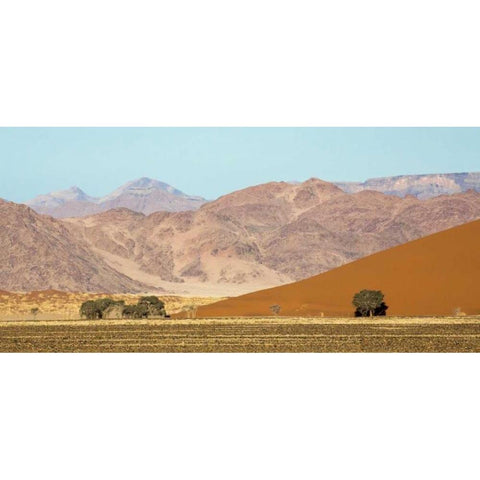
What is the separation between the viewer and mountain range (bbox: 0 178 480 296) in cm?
11750

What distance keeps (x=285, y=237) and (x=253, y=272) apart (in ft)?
59.7

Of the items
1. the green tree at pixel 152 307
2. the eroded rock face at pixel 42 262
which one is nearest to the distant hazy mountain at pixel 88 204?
the eroded rock face at pixel 42 262

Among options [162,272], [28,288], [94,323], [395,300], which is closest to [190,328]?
[94,323]

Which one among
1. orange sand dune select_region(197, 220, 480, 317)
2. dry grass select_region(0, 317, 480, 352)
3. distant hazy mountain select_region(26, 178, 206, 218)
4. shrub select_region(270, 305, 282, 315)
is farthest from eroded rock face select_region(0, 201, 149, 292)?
dry grass select_region(0, 317, 480, 352)

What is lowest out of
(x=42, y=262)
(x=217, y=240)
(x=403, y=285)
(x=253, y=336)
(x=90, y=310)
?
(x=253, y=336)

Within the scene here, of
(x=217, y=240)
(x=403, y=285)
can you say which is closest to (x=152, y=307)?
(x=403, y=285)

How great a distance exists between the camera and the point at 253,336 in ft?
121

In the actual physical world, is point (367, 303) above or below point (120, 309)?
above

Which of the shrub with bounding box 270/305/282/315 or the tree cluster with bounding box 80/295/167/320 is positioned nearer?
the tree cluster with bounding box 80/295/167/320

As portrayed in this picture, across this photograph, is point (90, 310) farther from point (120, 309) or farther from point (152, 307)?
point (152, 307)

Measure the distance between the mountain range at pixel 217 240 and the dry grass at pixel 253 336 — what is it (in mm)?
70115

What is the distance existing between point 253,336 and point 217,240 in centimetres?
10366

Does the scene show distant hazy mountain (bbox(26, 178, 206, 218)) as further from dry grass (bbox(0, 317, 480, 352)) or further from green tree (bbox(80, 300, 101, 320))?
dry grass (bbox(0, 317, 480, 352))

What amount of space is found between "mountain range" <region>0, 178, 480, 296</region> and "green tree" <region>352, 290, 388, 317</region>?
61885 mm
